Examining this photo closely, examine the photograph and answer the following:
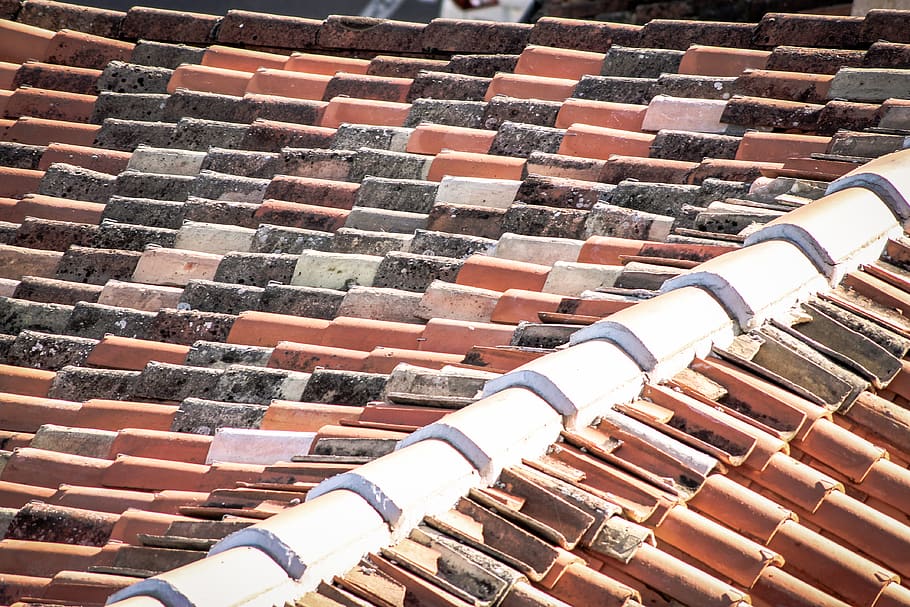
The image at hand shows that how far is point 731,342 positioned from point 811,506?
0.66 meters

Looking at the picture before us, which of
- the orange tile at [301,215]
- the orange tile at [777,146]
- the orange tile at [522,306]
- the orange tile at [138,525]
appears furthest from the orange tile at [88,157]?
the orange tile at [777,146]

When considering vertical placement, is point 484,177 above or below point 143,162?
above

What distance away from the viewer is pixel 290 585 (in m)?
2.79

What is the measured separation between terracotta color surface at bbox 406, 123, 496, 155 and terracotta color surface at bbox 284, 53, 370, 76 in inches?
38.9

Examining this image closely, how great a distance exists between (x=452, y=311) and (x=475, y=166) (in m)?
1.10

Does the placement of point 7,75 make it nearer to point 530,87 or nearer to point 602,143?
point 530,87

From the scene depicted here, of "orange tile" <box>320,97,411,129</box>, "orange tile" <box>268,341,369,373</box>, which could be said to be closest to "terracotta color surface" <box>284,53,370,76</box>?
"orange tile" <box>320,97,411,129</box>

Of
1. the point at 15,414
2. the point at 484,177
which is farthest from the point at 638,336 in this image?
the point at 15,414

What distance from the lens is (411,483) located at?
304 centimetres

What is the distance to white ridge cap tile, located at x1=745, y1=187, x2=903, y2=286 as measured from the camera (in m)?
4.12

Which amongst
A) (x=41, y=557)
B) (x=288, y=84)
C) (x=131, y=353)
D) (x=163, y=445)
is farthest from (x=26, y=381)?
(x=288, y=84)

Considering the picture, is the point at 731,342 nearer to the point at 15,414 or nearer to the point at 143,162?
the point at 15,414

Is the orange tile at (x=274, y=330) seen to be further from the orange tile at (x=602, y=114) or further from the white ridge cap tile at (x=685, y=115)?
the white ridge cap tile at (x=685, y=115)

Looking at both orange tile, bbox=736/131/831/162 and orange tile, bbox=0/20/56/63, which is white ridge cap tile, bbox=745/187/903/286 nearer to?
orange tile, bbox=736/131/831/162
